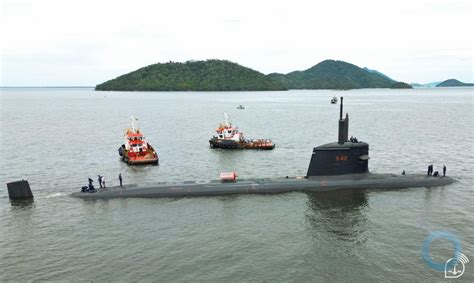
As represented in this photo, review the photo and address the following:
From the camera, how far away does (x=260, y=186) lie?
35688 millimetres

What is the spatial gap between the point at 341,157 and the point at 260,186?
26.0ft

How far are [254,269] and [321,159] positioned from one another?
637 inches

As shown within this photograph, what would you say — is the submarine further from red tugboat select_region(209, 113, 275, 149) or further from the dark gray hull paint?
red tugboat select_region(209, 113, 275, 149)

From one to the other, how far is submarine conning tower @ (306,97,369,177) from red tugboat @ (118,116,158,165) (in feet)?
87.8

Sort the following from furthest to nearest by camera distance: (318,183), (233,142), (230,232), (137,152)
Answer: (233,142) < (137,152) < (318,183) < (230,232)

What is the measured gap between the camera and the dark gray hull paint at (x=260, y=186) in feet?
116

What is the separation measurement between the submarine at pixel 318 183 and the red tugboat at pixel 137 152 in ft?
58.7

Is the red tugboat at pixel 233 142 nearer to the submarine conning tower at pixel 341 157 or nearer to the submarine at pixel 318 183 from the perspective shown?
the submarine at pixel 318 183

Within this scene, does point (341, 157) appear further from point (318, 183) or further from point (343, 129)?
point (318, 183)

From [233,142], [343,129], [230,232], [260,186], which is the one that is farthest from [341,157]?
[233,142]

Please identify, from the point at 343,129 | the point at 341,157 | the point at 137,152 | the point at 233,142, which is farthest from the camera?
the point at 233,142

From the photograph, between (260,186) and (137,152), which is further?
(137,152)

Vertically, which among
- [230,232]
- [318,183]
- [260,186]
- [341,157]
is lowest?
[230,232]

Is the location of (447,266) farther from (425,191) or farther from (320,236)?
(425,191)
